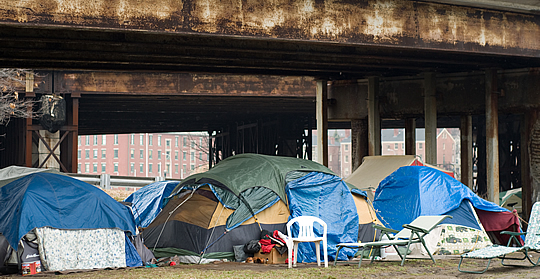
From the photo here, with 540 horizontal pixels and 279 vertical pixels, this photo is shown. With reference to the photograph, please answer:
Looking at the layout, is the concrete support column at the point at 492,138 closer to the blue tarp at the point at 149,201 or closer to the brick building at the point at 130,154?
the blue tarp at the point at 149,201

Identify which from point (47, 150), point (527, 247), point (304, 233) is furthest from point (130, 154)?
point (527, 247)

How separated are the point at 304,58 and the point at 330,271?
26.5ft

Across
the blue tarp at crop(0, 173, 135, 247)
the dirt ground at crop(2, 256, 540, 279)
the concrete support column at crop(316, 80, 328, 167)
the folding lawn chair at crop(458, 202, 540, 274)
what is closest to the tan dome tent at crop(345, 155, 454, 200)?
the concrete support column at crop(316, 80, 328, 167)

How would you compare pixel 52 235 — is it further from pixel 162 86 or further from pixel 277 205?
pixel 162 86

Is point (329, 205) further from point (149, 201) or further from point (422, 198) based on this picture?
point (149, 201)

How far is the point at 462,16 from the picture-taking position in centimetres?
1391

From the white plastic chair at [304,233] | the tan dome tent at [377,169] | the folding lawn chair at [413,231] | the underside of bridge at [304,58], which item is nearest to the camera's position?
the folding lawn chair at [413,231]

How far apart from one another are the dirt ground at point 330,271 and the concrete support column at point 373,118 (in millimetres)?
9408

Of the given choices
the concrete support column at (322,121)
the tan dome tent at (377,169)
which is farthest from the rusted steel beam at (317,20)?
the concrete support column at (322,121)

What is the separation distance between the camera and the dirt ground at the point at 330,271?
891 centimetres

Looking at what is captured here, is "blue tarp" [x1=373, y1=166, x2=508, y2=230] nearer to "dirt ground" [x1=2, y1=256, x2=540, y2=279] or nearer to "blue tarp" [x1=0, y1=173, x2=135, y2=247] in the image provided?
"dirt ground" [x1=2, y1=256, x2=540, y2=279]

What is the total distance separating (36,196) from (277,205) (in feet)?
14.9

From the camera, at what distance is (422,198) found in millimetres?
12875

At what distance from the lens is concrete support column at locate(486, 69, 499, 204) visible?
17.3m
